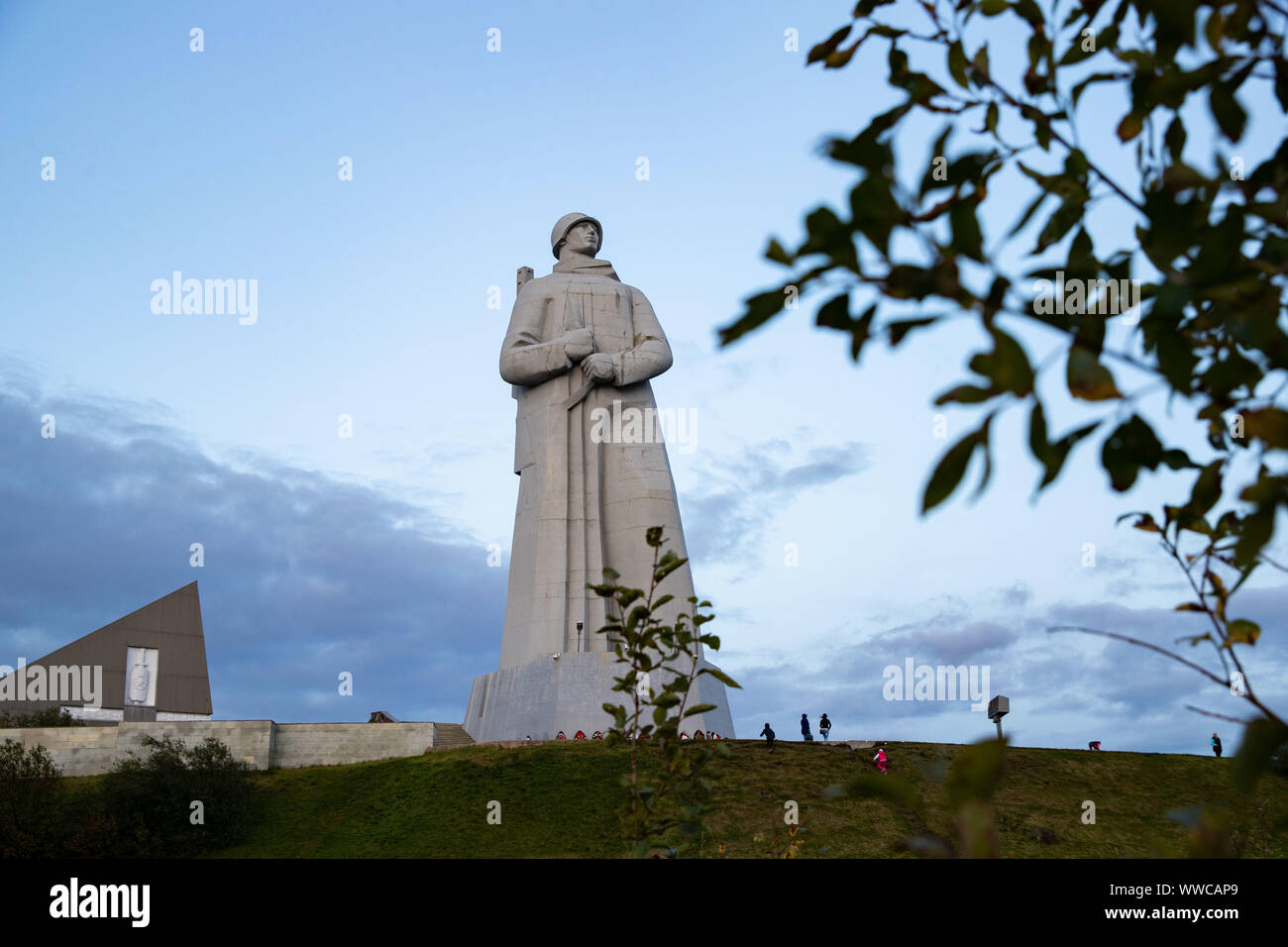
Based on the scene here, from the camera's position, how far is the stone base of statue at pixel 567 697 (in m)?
20.0

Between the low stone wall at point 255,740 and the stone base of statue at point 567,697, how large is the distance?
9.29ft

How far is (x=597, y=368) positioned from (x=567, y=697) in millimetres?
6005

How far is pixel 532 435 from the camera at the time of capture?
22.2 metres

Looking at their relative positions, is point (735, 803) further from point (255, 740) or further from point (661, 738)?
point (661, 738)

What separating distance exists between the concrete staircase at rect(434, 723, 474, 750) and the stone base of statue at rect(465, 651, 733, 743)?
2163 millimetres

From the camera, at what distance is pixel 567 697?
2011 cm

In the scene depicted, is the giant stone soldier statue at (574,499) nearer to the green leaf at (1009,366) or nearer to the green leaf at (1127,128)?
the green leaf at (1127,128)

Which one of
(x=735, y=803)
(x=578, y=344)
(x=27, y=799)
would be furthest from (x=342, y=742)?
(x=578, y=344)

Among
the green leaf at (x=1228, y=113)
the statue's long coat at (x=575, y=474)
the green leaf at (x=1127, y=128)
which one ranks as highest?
the statue's long coat at (x=575, y=474)

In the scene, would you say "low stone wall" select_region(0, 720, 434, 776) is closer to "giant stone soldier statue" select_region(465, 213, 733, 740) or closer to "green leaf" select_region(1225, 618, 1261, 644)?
"giant stone soldier statue" select_region(465, 213, 733, 740)

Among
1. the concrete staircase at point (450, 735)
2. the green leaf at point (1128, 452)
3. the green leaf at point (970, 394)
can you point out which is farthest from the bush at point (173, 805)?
the green leaf at point (970, 394)

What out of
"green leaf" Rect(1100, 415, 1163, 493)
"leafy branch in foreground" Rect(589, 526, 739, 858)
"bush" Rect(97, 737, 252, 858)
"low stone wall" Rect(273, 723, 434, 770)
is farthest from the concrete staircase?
"green leaf" Rect(1100, 415, 1163, 493)

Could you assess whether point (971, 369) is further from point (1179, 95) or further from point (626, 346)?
point (626, 346)
